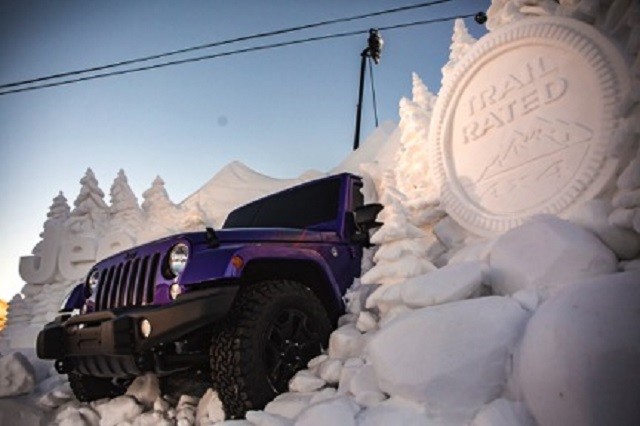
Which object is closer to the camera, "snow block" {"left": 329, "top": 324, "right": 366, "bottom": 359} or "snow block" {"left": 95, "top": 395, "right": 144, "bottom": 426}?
"snow block" {"left": 329, "top": 324, "right": 366, "bottom": 359}

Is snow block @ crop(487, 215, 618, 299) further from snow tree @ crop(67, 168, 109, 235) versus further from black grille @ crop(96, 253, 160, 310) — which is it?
snow tree @ crop(67, 168, 109, 235)

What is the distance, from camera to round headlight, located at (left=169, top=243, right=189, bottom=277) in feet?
8.95

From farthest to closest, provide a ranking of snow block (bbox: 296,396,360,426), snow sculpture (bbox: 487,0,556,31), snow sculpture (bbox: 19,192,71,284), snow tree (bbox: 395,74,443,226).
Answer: snow sculpture (bbox: 19,192,71,284)
snow tree (bbox: 395,74,443,226)
snow sculpture (bbox: 487,0,556,31)
snow block (bbox: 296,396,360,426)

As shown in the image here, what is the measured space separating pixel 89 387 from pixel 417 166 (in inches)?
159

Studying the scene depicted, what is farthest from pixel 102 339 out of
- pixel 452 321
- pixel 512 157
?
pixel 512 157

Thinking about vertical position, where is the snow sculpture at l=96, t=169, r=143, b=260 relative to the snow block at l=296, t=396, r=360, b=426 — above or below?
above

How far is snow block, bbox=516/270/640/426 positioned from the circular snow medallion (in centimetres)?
121

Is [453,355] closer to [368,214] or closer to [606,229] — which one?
[606,229]

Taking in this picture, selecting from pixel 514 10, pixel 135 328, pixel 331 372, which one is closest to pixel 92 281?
pixel 135 328

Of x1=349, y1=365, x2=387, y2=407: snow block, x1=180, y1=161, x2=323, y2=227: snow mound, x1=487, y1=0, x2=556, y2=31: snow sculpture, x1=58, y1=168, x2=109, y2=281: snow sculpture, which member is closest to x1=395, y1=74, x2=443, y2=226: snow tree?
x1=487, y1=0, x2=556, y2=31: snow sculpture

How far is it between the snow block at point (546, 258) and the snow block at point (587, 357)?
1.15ft

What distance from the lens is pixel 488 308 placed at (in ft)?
6.30

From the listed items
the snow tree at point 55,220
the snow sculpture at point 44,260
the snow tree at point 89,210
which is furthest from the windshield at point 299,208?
the snow tree at point 89,210

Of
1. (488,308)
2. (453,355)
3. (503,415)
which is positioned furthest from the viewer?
(488,308)
